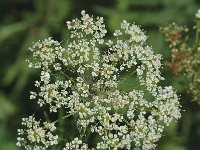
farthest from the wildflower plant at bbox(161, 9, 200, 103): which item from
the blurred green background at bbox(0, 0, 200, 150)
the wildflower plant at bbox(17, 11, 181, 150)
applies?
the blurred green background at bbox(0, 0, 200, 150)

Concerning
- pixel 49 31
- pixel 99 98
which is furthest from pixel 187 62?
pixel 49 31

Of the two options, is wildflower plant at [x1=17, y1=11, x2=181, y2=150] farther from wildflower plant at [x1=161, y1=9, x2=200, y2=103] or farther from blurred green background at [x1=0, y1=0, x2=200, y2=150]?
blurred green background at [x1=0, y1=0, x2=200, y2=150]

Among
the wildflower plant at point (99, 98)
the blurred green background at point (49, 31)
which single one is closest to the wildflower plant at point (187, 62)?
the wildflower plant at point (99, 98)

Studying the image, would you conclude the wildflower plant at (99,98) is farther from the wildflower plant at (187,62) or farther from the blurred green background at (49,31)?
the blurred green background at (49,31)

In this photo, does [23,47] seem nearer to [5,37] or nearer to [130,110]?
[5,37]

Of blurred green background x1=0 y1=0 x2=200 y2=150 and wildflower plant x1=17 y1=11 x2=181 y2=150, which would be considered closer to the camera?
wildflower plant x1=17 y1=11 x2=181 y2=150

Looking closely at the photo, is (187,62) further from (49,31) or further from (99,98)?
(49,31)

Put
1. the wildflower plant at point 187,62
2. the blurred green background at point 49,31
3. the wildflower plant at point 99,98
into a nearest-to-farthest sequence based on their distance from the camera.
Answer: the wildflower plant at point 99,98 → the wildflower plant at point 187,62 → the blurred green background at point 49,31

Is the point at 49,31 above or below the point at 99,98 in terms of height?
above

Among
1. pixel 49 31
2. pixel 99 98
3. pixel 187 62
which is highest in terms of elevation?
pixel 49 31
